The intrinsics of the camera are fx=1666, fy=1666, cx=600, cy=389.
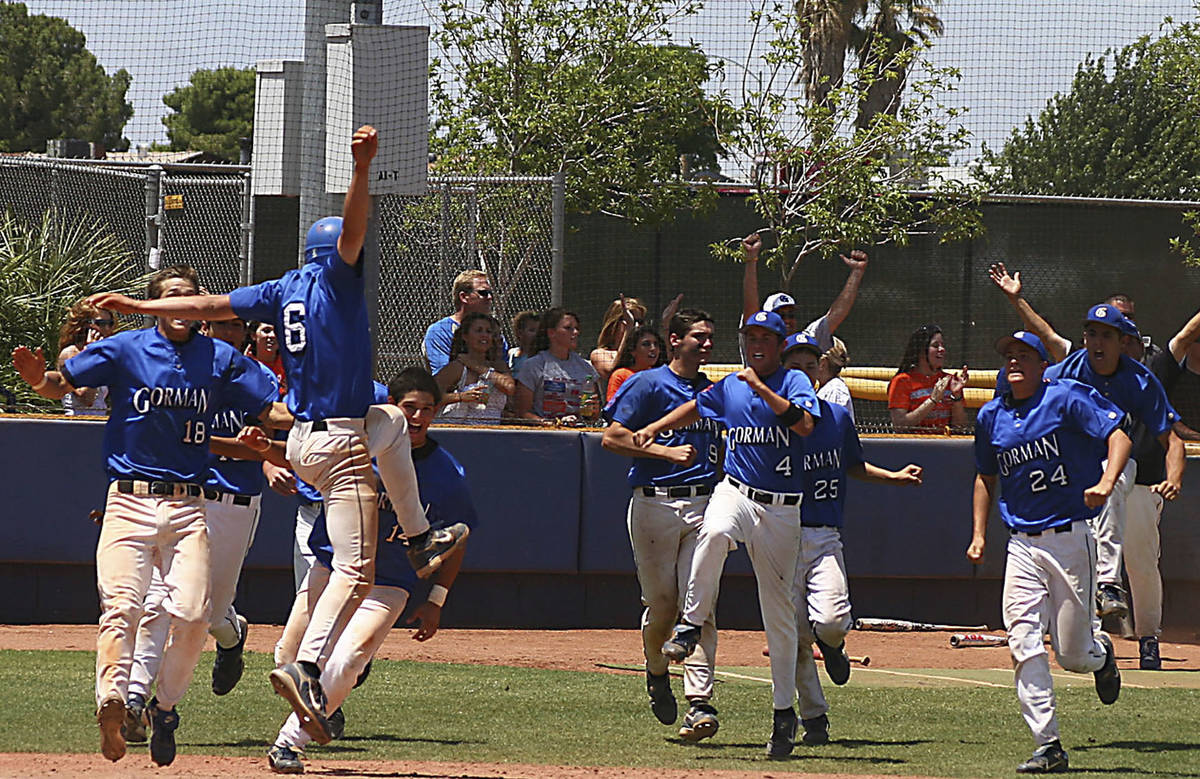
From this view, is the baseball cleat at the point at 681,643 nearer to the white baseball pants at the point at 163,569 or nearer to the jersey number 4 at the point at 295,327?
the white baseball pants at the point at 163,569

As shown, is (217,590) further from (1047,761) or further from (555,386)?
(555,386)

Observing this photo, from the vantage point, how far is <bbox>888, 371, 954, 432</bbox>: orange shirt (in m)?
11.9

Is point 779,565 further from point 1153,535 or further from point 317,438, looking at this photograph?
point 1153,535

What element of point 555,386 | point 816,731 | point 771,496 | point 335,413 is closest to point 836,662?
point 816,731

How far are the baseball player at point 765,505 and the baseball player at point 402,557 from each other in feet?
3.66

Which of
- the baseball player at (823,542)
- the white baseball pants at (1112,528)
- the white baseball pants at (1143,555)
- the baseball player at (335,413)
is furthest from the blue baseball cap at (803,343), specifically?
the white baseball pants at (1143,555)

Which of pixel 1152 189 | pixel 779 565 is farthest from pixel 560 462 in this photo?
pixel 1152 189

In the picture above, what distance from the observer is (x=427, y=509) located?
6.92m

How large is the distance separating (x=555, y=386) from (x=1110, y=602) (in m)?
4.22

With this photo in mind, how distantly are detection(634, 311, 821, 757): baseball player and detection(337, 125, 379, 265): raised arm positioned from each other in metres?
2.03

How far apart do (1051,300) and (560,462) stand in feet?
38.2

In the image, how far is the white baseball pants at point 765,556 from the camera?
23.9ft

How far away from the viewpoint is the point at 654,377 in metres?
7.90

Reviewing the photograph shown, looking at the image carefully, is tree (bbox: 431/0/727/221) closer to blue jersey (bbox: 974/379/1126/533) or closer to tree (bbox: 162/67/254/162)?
blue jersey (bbox: 974/379/1126/533)
